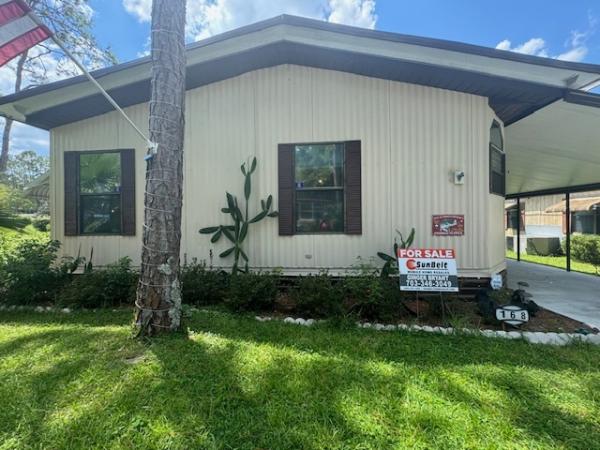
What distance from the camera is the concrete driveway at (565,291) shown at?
Answer: 4449 millimetres

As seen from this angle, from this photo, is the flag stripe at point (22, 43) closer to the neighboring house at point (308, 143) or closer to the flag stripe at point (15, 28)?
the flag stripe at point (15, 28)

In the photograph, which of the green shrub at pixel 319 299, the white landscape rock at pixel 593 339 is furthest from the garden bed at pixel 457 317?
the green shrub at pixel 319 299

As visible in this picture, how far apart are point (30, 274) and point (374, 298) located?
497 cm

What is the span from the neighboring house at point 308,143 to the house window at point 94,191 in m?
0.02

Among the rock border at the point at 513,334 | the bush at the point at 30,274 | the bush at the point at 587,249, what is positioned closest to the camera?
the rock border at the point at 513,334

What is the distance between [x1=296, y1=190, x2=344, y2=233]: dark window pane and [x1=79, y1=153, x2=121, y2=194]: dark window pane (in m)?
3.33

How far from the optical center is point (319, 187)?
5.04m

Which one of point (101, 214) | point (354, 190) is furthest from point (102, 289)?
point (354, 190)

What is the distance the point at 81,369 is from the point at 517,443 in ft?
10.8

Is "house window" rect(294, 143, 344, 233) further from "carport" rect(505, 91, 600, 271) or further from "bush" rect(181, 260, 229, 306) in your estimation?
"carport" rect(505, 91, 600, 271)

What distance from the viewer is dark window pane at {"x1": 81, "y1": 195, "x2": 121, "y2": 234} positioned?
218 inches

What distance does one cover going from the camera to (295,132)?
506 centimetres

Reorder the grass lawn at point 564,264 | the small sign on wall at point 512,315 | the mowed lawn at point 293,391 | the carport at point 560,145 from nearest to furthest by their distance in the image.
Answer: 1. the mowed lawn at point 293,391
2. the small sign on wall at point 512,315
3. the carport at point 560,145
4. the grass lawn at point 564,264

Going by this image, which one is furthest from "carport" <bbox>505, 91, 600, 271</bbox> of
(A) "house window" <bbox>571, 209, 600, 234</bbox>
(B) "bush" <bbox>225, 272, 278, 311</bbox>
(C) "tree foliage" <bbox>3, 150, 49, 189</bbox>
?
(C) "tree foliage" <bbox>3, 150, 49, 189</bbox>
